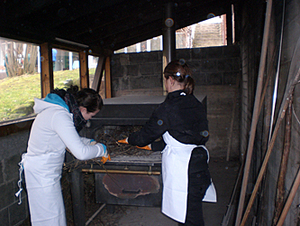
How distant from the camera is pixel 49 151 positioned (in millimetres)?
1748

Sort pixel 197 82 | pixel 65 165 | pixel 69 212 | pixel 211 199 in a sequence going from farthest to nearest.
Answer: pixel 197 82, pixel 69 212, pixel 65 165, pixel 211 199

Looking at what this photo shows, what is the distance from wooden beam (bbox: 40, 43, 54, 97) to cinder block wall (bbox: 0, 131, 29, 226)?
746mm

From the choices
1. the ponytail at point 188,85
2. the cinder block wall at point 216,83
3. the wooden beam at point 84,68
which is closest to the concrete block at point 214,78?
the cinder block wall at point 216,83

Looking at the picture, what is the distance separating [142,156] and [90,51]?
263cm

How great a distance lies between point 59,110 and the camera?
5.42 ft

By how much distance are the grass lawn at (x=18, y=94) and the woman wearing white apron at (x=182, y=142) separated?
1.63 meters

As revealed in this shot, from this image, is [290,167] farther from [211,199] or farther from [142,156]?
[142,156]

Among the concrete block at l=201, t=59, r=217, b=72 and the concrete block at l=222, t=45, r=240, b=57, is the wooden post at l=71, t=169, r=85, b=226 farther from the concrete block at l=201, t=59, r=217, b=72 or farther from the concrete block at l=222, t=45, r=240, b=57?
the concrete block at l=222, t=45, r=240, b=57

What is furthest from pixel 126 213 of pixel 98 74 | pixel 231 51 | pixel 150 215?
pixel 231 51

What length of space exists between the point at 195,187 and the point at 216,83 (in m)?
3.27

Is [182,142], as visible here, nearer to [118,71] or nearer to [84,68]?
[84,68]

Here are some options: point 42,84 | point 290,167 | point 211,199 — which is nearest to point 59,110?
point 211,199

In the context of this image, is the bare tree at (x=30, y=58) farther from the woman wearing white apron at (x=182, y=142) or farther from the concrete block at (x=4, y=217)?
the woman wearing white apron at (x=182, y=142)

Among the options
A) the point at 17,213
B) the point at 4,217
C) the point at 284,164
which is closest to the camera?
the point at 284,164
